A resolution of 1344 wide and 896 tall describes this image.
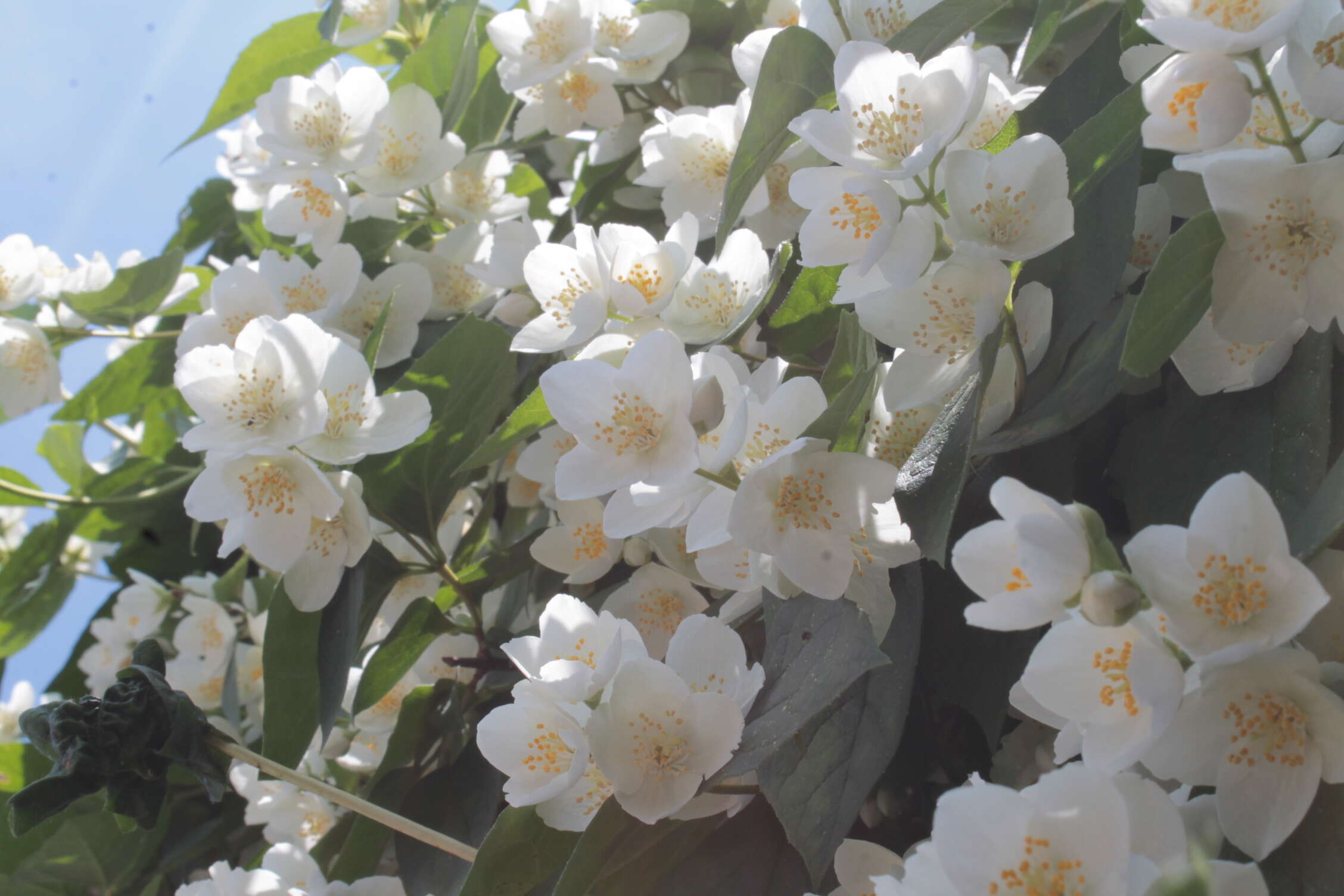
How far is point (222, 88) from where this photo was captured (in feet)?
4.19

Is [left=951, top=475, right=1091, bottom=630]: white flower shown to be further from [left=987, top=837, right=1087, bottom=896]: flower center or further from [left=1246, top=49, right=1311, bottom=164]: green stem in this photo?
[left=1246, top=49, right=1311, bottom=164]: green stem

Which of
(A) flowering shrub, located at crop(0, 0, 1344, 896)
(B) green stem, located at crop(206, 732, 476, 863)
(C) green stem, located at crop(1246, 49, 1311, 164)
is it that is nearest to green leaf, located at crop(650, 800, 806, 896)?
(A) flowering shrub, located at crop(0, 0, 1344, 896)

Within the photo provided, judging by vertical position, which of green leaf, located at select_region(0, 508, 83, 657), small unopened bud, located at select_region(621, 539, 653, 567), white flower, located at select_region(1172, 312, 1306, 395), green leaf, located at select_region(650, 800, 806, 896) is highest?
white flower, located at select_region(1172, 312, 1306, 395)

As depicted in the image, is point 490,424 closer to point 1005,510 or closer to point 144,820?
point 144,820

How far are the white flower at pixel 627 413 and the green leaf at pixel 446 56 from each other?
0.62 meters

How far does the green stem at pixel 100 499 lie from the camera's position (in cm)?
121

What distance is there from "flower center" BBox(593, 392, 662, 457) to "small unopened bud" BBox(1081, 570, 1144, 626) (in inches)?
9.4

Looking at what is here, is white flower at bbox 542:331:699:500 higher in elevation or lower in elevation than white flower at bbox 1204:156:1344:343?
lower

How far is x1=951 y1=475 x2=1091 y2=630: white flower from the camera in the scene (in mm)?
365

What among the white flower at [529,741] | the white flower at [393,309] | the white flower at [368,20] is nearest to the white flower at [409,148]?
the white flower at [393,309]

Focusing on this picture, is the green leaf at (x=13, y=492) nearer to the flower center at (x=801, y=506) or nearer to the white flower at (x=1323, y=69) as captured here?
the flower center at (x=801, y=506)

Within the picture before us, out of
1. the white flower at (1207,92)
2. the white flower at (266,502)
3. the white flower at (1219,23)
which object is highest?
the white flower at (1219,23)

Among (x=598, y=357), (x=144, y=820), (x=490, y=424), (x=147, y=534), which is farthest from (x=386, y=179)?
(x=147, y=534)

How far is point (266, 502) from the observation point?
0.73 m
